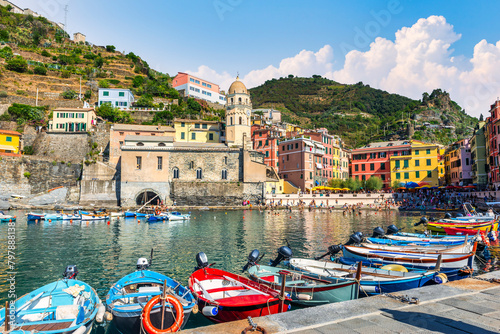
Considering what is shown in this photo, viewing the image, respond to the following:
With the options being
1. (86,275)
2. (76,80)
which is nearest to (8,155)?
(76,80)

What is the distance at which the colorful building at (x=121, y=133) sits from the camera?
5631 cm

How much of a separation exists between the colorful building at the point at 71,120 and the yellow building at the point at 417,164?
55.1 m

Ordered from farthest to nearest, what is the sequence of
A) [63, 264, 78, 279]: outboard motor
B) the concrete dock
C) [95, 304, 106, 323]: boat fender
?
[63, 264, 78, 279]: outboard motor < [95, 304, 106, 323]: boat fender < the concrete dock

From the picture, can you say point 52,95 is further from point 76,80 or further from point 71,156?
point 71,156

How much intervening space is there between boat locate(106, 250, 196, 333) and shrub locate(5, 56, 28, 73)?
85.4 m

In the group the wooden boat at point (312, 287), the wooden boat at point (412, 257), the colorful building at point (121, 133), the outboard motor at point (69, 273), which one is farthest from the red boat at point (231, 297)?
the colorful building at point (121, 133)

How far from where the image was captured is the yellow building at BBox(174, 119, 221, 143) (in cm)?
6159

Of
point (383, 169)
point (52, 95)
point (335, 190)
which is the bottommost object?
point (335, 190)

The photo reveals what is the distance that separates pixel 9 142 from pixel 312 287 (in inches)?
2353

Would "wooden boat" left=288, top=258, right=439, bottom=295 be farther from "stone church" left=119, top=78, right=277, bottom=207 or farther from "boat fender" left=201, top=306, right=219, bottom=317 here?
"stone church" left=119, top=78, right=277, bottom=207

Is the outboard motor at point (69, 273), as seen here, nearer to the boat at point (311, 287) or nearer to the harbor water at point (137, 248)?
the harbor water at point (137, 248)

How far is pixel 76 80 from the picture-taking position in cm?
7850

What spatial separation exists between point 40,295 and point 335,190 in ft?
173

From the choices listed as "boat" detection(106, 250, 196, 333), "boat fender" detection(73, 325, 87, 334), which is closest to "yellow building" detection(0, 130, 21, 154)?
"boat" detection(106, 250, 196, 333)
